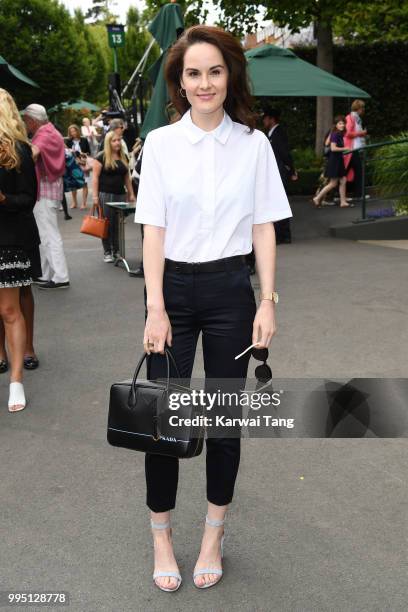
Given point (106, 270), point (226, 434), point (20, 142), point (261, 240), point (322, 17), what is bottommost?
point (106, 270)

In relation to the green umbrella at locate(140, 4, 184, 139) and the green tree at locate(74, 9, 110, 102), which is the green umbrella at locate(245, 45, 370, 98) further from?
the green tree at locate(74, 9, 110, 102)

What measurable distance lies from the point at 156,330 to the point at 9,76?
286 inches

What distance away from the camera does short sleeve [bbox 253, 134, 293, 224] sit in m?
2.58

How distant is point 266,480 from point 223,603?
1016mm

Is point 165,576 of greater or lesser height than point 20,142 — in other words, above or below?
below

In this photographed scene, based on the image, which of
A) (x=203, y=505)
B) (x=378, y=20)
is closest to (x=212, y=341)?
(x=203, y=505)

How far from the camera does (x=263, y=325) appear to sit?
8.48ft

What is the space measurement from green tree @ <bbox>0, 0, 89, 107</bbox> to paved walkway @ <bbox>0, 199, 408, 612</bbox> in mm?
28859

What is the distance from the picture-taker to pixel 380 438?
407 centimetres

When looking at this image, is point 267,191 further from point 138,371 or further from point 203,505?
point 203,505

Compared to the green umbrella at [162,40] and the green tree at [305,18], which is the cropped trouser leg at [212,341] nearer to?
the green umbrella at [162,40]

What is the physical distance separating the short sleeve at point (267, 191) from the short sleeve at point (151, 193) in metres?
A: 0.35

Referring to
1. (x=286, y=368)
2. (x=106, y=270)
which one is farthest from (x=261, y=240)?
(x=106, y=270)

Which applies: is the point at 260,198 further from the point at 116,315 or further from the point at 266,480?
the point at 116,315
